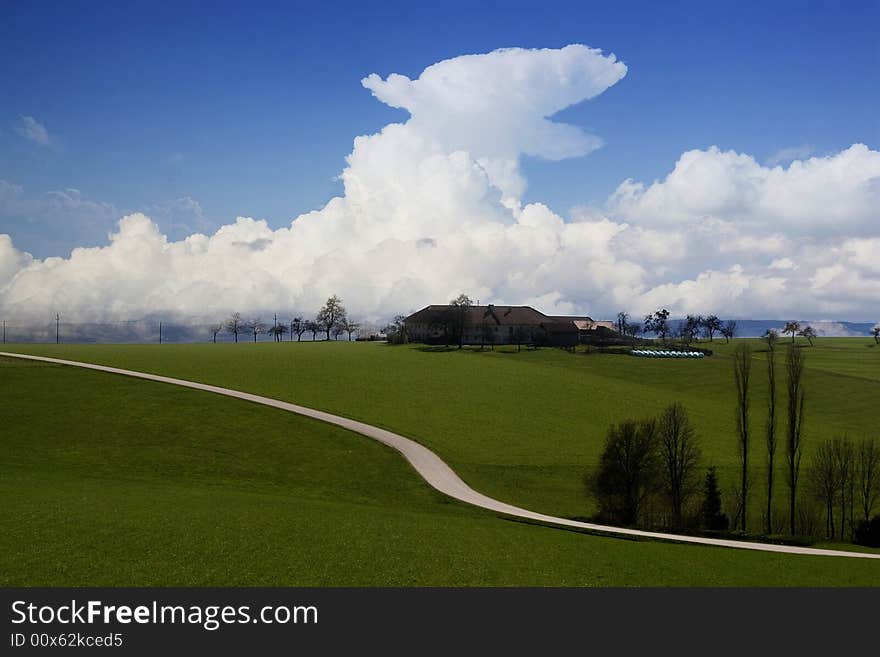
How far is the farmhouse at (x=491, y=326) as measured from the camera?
15450 cm

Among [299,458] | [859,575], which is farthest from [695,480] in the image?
[299,458]

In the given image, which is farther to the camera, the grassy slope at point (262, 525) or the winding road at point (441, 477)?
the winding road at point (441, 477)

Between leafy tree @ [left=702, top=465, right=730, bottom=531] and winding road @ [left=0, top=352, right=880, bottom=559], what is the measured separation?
453 inches

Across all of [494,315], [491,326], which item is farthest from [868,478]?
[494,315]

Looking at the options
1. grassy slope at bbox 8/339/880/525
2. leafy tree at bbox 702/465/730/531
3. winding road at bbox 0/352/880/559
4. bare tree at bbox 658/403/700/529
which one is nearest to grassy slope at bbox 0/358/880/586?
winding road at bbox 0/352/880/559

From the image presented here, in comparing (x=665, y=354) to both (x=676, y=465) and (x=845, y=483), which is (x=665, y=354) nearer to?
(x=845, y=483)

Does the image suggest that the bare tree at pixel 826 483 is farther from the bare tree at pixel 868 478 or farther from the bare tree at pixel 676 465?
the bare tree at pixel 676 465

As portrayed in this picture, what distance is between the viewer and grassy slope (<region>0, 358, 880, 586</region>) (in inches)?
827

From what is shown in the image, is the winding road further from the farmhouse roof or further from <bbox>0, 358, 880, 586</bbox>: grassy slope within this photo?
the farmhouse roof

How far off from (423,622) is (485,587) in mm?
3850

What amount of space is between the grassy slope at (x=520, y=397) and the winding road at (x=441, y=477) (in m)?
2.18

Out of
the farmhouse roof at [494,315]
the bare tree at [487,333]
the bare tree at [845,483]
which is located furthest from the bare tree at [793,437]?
the farmhouse roof at [494,315]

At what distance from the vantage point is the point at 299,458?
5150cm

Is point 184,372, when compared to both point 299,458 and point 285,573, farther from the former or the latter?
point 285,573
